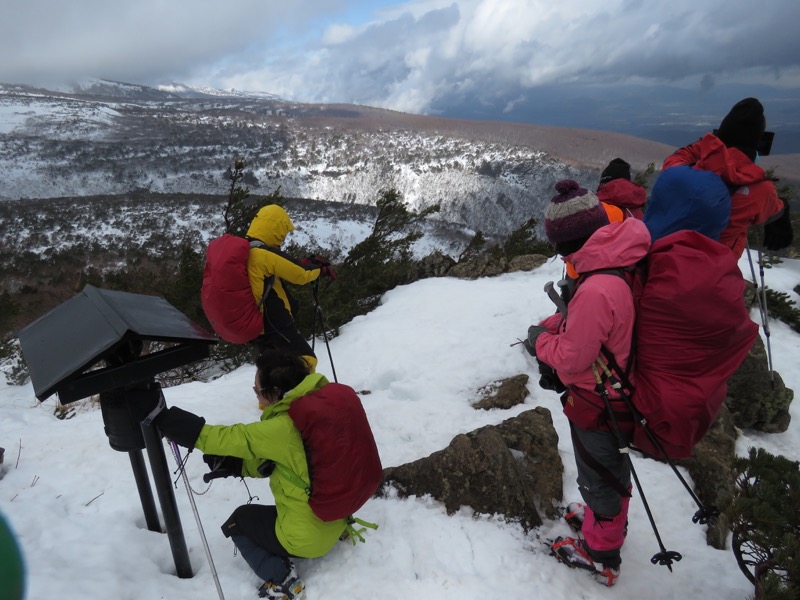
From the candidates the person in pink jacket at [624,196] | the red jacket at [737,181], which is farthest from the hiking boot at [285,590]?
the red jacket at [737,181]

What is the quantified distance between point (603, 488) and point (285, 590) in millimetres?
1833

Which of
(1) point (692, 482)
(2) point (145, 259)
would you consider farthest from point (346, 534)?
(2) point (145, 259)

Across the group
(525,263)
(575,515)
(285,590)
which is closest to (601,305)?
(575,515)

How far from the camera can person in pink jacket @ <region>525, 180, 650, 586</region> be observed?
6.74 ft

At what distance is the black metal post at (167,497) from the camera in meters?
2.20

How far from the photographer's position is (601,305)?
2.03 m

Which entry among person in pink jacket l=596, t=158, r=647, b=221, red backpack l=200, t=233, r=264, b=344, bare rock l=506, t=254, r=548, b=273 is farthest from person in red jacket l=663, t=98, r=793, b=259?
bare rock l=506, t=254, r=548, b=273

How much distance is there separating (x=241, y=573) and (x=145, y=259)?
3341 cm

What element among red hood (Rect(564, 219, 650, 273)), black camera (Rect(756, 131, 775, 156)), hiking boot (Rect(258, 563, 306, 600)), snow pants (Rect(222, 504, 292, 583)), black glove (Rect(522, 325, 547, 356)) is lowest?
hiking boot (Rect(258, 563, 306, 600))

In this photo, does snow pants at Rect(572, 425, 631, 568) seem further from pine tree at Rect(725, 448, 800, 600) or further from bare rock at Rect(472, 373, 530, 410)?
bare rock at Rect(472, 373, 530, 410)

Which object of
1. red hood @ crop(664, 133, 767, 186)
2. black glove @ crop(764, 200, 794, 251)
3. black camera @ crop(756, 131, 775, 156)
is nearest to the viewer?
red hood @ crop(664, 133, 767, 186)

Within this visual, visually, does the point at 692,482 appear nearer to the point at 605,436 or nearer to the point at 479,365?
the point at 605,436

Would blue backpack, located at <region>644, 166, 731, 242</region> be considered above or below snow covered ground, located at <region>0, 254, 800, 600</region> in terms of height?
above

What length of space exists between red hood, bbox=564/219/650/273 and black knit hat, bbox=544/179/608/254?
0.14m
